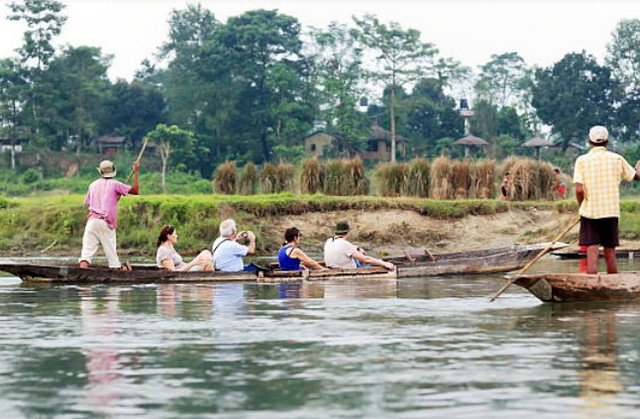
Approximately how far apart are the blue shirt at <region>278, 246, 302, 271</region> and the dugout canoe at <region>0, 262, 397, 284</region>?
29 centimetres

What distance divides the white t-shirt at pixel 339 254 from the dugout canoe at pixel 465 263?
0.82 meters

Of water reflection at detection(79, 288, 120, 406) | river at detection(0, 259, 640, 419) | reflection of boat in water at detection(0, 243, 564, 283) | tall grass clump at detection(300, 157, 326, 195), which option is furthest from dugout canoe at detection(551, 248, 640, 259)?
water reflection at detection(79, 288, 120, 406)

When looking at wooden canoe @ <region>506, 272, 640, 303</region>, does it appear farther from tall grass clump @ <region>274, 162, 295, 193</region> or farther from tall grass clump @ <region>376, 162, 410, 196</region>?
tall grass clump @ <region>274, 162, 295, 193</region>

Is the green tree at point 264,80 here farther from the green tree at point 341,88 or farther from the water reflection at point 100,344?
the water reflection at point 100,344

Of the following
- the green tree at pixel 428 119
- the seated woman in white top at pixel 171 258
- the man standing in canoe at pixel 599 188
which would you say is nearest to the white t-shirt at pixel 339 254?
the seated woman in white top at pixel 171 258

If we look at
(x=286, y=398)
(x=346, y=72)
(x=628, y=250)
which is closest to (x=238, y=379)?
(x=286, y=398)

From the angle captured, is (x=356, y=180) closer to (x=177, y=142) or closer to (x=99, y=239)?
(x=99, y=239)

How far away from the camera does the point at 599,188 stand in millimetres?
13039

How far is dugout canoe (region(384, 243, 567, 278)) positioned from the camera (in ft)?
60.5

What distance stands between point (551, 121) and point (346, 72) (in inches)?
492

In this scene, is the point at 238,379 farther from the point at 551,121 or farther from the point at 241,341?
the point at 551,121

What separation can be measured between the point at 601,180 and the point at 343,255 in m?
5.44

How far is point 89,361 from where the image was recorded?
378 inches

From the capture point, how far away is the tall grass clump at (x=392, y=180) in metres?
31.7
